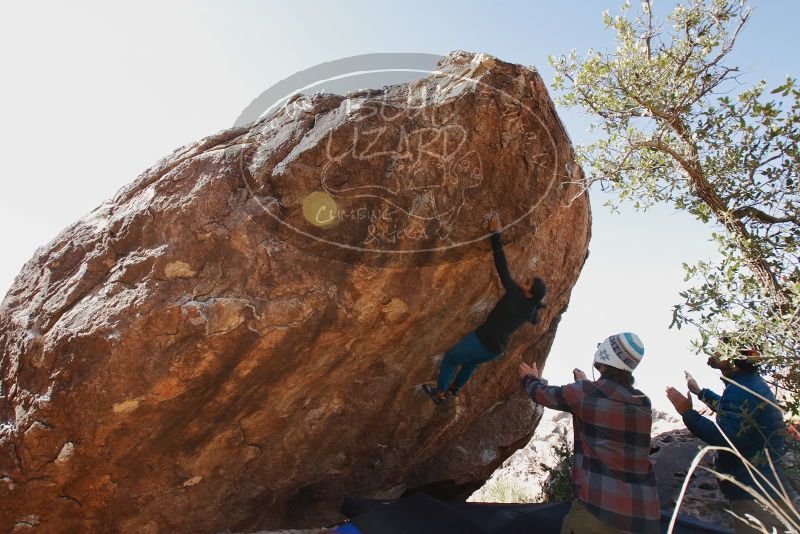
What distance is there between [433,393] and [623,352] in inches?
98.7

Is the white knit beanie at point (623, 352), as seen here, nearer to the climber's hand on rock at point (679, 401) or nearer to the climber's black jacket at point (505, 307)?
the climber's black jacket at point (505, 307)

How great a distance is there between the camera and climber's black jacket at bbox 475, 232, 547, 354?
5.26 meters

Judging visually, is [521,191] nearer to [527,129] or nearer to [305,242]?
[527,129]

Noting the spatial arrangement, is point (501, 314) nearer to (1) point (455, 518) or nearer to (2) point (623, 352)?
(2) point (623, 352)

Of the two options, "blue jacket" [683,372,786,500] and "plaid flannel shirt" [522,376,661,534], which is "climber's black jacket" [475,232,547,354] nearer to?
"plaid flannel shirt" [522,376,661,534]

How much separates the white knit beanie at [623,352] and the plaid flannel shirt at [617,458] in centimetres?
15

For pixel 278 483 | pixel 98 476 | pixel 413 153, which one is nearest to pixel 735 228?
pixel 413 153

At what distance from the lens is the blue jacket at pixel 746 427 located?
15.3 feet

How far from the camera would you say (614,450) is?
4086 mm

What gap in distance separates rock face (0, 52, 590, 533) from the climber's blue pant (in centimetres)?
18

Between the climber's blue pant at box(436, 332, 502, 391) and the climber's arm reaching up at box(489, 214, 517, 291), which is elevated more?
the climber's arm reaching up at box(489, 214, 517, 291)

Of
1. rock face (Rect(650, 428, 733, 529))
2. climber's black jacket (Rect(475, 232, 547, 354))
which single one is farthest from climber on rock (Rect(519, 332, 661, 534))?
rock face (Rect(650, 428, 733, 529))

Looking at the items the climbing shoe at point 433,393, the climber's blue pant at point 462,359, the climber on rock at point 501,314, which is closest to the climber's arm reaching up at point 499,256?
the climber on rock at point 501,314

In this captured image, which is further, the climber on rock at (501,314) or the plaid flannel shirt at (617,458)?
the climber on rock at (501,314)
